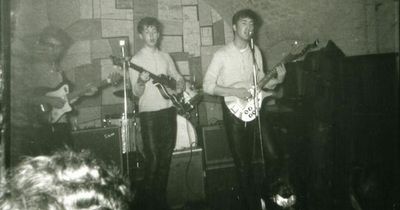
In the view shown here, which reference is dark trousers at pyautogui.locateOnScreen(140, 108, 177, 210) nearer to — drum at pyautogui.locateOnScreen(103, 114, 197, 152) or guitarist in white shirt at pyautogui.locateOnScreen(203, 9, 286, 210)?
drum at pyautogui.locateOnScreen(103, 114, 197, 152)

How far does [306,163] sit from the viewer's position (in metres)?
4.39

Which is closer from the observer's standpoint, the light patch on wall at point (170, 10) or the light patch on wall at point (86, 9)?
the light patch on wall at point (86, 9)

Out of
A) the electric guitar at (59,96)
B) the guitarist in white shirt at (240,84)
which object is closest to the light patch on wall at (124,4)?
the electric guitar at (59,96)

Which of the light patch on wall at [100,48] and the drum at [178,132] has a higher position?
the light patch on wall at [100,48]

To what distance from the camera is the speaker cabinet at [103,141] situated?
429 centimetres

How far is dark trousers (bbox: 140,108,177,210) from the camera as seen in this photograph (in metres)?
4.20

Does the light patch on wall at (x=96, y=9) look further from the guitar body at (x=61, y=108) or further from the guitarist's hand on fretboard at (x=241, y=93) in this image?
the guitarist's hand on fretboard at (x=241, y=93)

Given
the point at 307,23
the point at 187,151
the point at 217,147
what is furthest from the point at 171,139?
the point at 307,23

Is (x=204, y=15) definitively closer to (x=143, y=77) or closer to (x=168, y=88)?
(x=168, y=88)

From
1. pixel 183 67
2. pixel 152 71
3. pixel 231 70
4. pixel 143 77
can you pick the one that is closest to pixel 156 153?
pixel 143 77

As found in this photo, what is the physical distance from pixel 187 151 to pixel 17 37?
2.42m

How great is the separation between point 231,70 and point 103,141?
6.06ft

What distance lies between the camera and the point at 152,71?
4586mm

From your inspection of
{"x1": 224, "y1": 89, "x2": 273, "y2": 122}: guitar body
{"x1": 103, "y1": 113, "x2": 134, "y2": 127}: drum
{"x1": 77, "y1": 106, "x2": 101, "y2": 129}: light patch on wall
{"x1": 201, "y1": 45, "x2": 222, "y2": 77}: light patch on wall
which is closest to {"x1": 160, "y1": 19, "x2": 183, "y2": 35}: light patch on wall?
{"x1": 201, "y1": 45, "x2": 222, "y2": 77}: light patch on wall
